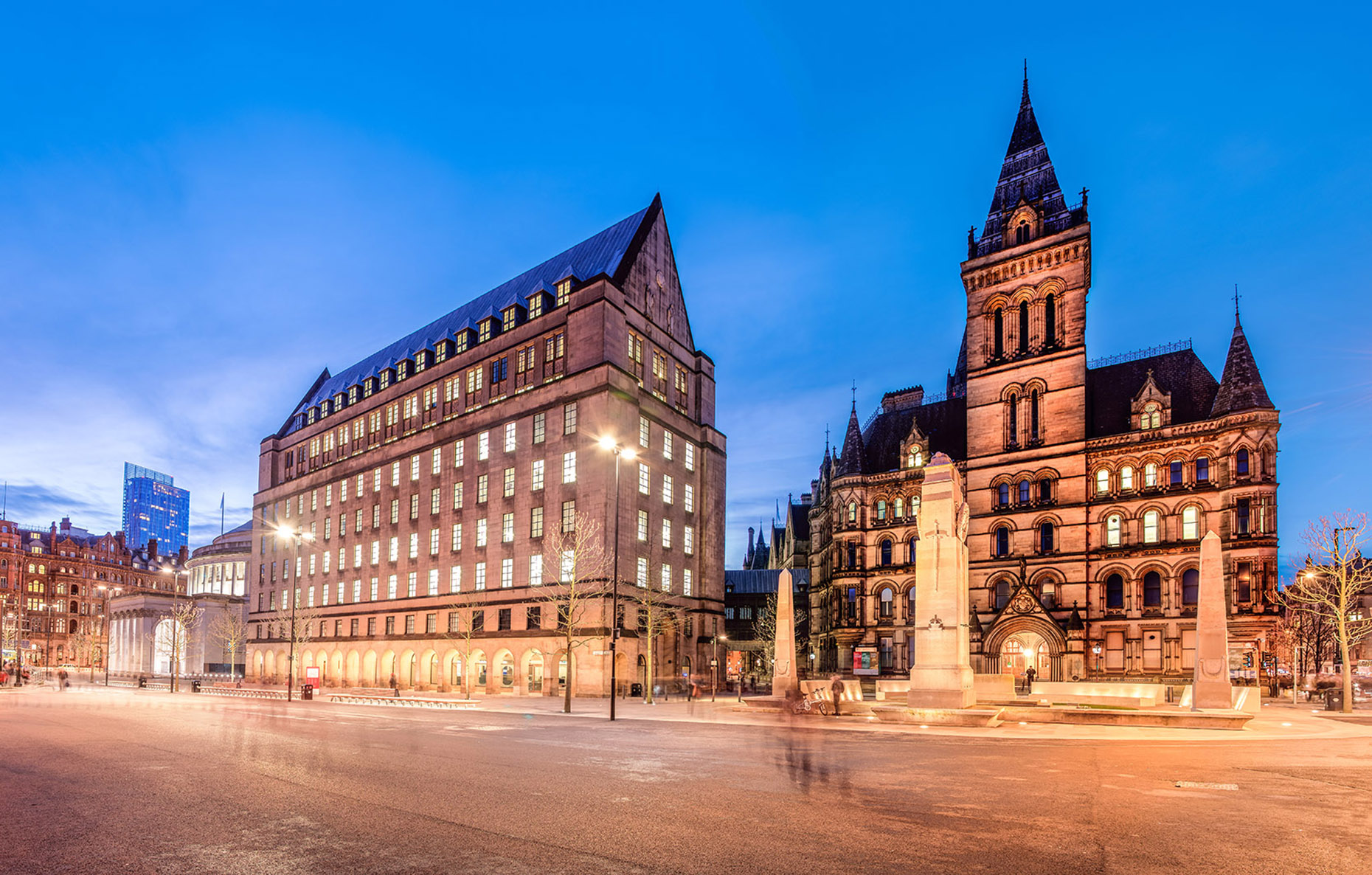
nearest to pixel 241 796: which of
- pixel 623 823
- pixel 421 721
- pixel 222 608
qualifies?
pixel 623 823

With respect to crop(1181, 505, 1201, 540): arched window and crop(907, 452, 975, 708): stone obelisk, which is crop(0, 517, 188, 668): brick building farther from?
crop(1181, 505, 1201, 540): arched window

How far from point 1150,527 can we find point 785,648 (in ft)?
111

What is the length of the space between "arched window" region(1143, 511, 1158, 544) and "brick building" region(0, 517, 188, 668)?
145992mm

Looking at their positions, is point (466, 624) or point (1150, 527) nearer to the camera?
point (1150, 527)

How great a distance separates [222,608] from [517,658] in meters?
75.3

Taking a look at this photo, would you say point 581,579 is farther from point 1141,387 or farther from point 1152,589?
point 1141,387

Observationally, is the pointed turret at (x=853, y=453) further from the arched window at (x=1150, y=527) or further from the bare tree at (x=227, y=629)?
the bare tree at (x=227, y=629)

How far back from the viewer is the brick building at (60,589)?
138750 millimetres

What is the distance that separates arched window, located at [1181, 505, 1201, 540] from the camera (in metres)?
53.1

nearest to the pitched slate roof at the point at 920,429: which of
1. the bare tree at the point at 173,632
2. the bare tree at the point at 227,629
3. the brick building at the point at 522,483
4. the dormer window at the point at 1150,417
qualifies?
the dormer window at the point at 1150,417

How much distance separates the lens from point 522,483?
5656 cm

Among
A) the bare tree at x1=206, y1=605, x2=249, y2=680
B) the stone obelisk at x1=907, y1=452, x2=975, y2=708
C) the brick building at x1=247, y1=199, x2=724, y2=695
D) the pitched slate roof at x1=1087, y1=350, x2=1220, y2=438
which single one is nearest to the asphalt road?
the stone obelisk at x1=907, y1=452, x2=975, y2=708

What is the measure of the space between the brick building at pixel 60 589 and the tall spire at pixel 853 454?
123570 millimetres

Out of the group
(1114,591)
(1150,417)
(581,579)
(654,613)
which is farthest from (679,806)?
(1150,417)
